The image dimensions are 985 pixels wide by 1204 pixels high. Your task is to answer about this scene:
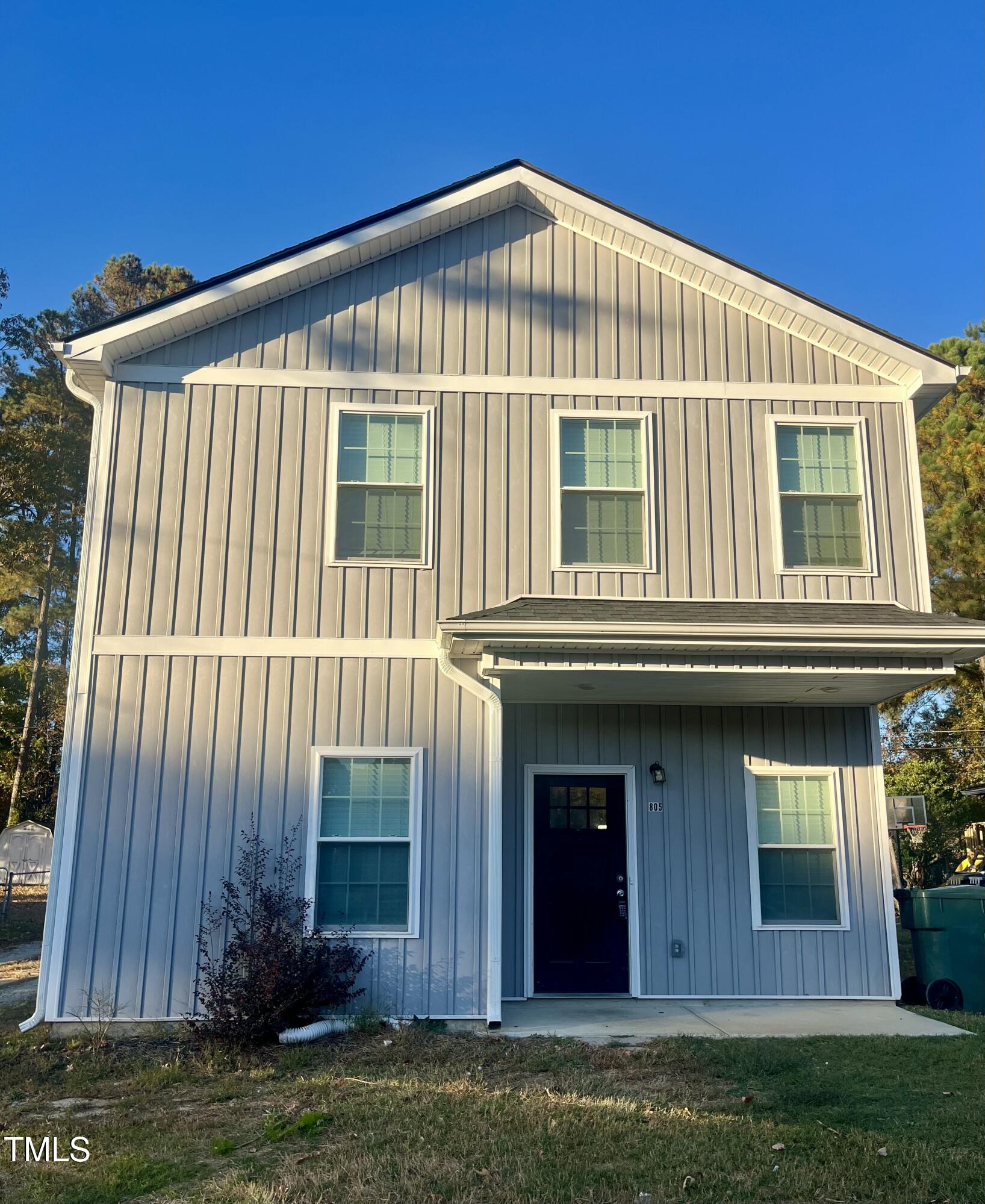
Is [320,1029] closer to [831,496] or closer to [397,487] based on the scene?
[397,487]

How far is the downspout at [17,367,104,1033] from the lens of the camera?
836 centimetres

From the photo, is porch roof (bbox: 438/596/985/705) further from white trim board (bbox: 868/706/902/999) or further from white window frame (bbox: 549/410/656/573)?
white trim board (bbox: 868/706/902/999)

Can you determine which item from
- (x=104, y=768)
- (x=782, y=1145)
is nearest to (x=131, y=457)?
(x=104, y=768)

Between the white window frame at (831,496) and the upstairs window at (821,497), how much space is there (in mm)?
12

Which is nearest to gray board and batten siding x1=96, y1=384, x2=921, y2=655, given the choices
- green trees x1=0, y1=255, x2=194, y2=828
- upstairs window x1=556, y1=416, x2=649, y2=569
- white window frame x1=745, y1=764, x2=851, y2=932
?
upstairs window x1=556, y1=416, x2=649, y2=569

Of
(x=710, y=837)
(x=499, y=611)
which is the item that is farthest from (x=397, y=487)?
(x=710, y=837)

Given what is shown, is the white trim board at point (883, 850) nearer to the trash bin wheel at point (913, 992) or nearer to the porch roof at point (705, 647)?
the trash bin wheel at point (913, 992)

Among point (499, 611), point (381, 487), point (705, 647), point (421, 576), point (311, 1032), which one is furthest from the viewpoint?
point (381, 487)

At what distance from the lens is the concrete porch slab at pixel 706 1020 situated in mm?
7805

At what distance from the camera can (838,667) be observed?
8.35 metres

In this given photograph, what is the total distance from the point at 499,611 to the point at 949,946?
541cm

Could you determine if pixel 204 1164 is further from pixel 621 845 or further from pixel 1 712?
pixel 1 712

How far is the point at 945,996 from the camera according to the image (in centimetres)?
942

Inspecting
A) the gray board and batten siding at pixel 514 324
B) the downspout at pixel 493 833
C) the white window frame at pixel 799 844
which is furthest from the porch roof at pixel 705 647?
the gray board and batten siding at pixel 514 324
